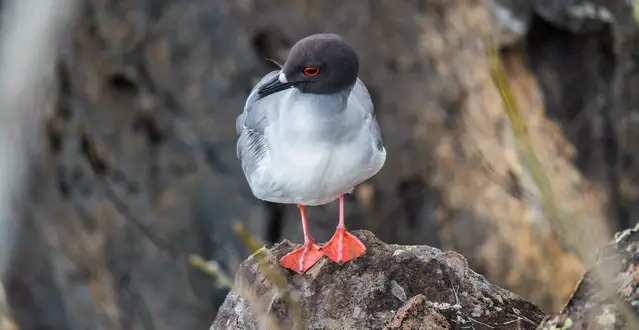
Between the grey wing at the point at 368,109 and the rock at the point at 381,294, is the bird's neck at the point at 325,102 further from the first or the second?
the rock at the point at 381,294

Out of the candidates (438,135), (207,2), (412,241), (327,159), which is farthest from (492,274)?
(327,159)

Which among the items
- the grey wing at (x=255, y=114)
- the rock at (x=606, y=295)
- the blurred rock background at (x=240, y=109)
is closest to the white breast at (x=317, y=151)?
the grey wing at (x=255, y=114)

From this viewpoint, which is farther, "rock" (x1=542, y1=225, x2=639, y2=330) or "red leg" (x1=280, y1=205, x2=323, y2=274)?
"red leg" (x1=280, y1=205, x2=323, y2=274)

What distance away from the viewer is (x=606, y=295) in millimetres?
1711

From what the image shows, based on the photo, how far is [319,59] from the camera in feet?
7.26

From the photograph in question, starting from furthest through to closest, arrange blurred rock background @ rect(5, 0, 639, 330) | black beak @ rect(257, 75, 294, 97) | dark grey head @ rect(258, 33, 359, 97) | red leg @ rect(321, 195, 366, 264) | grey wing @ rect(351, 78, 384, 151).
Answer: blurred rock background @ rect(5, 0, 639, 330) → red leg @ rect(321, 195, 366, 264) → grey wing @ rect(351, 78, 384, 151) → black beak @ rect(257, 75, 294, 97) → dark grey head @ rect(258, 33, 359, 97)

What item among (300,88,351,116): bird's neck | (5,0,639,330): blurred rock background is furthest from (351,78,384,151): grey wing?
(5,0,639,330): blurred rock background

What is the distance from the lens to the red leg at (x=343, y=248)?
2.69 m

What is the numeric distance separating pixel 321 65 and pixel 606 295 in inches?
37.6

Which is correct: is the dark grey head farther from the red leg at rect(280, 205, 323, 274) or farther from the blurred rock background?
the blurred rock background

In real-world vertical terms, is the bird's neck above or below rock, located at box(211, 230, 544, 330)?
above

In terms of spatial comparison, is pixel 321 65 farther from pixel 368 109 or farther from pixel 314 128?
pixel 368 109

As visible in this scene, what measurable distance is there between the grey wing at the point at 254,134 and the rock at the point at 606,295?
39.1 inches

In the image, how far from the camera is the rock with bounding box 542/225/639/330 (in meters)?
1.75
